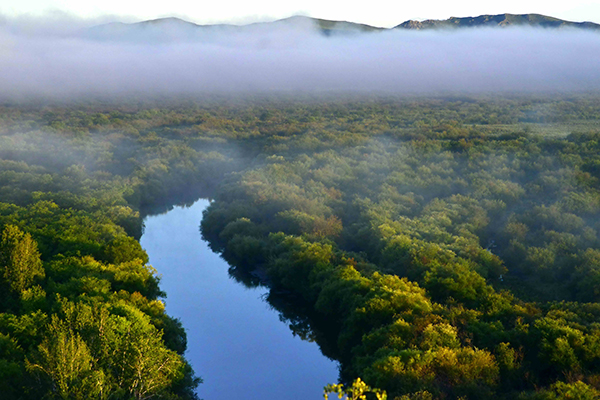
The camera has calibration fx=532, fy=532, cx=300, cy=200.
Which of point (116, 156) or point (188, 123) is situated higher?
point (188, 123)

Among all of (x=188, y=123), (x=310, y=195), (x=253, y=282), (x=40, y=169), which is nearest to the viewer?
(x=253, y=282)

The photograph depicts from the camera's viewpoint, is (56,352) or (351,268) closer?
(56,352)

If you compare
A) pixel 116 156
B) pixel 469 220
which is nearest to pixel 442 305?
pixel 469 220

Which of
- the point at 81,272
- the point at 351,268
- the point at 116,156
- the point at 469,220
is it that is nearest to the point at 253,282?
the point at 351,268

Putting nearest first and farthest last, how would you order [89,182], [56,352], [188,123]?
[56,352] < [89,182] < [188,123]

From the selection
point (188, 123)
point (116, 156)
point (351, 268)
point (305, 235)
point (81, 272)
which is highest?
point (188, 123)

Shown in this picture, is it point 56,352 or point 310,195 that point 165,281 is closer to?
point 310,195

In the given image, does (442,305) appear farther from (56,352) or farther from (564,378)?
(56,352)
